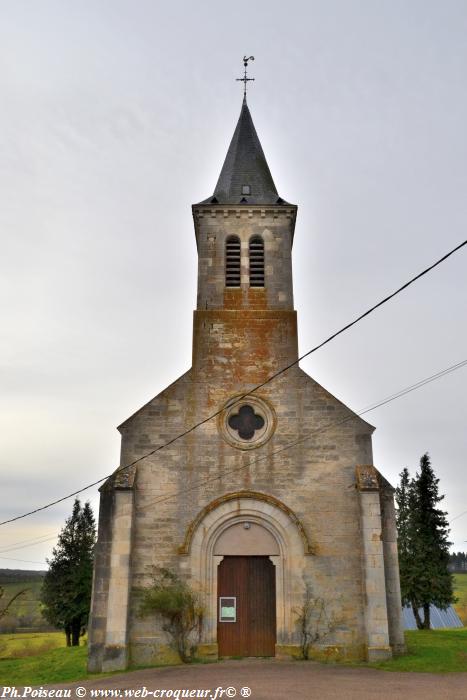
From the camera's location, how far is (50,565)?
113 ft

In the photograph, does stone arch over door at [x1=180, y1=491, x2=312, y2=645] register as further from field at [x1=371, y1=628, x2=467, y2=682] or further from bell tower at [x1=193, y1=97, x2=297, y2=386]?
bell tower at [x1=193, y1=97, x2=297, y2=386]

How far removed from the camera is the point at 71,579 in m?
33.4

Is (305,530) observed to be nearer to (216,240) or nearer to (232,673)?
(232,673)

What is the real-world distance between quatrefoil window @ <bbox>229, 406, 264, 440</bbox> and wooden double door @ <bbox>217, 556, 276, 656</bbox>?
3.60 m

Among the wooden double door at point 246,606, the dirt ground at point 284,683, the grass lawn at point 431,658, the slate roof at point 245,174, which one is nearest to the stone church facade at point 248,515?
the wooden double door at point 246,606

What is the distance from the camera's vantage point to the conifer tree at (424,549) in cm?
3278

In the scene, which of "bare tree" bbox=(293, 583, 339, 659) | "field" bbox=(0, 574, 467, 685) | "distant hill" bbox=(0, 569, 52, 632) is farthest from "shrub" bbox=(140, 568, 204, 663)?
"distant hill" bbox=(0, 569, 52, 632)

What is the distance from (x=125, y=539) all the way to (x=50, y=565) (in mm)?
21093

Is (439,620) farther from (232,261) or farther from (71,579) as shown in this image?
(232,261)

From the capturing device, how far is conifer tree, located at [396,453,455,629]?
A: 32.8m

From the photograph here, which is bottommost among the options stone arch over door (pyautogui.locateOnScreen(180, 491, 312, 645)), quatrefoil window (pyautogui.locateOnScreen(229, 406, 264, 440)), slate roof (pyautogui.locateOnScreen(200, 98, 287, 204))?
stone arch over door (pyautogui.locateOnScreen(180, 491, 312, 645))

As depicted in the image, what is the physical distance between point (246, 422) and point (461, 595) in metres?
64.9

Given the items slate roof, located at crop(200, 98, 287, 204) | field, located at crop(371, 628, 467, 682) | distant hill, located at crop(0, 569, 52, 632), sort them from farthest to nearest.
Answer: distant hill, located at crop(0, 569, 52, 632), slate roof, located at crop(200, 98, 287, 204), field, located at crop(371, 628, 467, 682)

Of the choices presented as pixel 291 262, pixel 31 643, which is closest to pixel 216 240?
pixel 291 262
